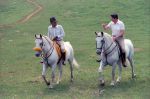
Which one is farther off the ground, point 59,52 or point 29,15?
point 59,52

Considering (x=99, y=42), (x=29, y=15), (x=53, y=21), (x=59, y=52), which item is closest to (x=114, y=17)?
(x=99, y=42)

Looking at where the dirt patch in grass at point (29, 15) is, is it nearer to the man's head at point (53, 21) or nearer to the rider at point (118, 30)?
the man's head at point (53, 21)

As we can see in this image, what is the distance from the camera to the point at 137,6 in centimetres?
4519

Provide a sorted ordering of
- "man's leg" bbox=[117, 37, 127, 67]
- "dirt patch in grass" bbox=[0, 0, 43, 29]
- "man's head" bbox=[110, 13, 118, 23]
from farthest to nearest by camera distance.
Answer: "dirt patch in grass" bbox=[0, 0, 43, 29] → "man's leg" bbox=[117, 37, 127, 67] → "man's head" bbox=[110, 13, 118, 23]

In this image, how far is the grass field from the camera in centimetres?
1619

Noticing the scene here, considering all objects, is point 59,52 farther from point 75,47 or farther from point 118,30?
point 75,47

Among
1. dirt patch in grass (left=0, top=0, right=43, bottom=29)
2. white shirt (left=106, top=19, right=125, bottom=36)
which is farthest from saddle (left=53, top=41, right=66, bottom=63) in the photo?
dirt patch in grass (left=0, top=0, right=43, bottom=29)

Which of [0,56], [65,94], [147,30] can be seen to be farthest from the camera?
[147,30]

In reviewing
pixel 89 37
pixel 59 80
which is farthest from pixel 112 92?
pixel 89 37

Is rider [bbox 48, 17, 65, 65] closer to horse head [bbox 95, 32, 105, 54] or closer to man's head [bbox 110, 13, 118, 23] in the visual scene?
horse head [bbox 95, 32, 105, 54]

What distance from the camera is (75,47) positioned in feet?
92.9

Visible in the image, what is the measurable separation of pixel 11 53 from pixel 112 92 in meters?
12.0

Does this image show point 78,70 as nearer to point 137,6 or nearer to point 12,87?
point 12,87

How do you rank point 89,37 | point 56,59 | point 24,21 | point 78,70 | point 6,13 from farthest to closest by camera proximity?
point 6,13 → point 24,21 → point 89,37 → point 78,70 → point 56,59
